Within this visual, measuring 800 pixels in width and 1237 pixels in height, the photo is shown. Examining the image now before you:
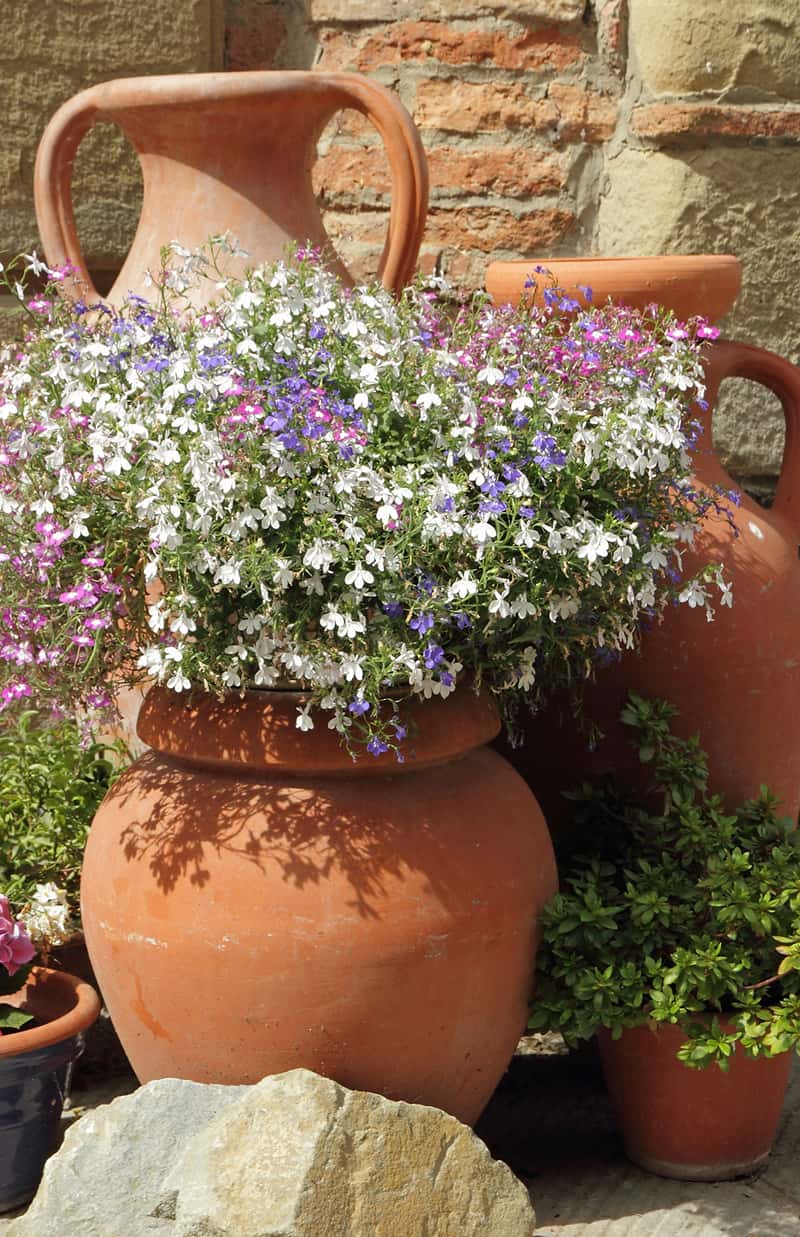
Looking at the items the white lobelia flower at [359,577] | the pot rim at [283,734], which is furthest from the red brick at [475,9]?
the white lobelia flower at [359,577]

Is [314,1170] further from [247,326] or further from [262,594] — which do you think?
[247,326]

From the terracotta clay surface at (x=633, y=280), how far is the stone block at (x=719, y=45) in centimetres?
60

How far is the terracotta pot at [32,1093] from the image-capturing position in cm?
200

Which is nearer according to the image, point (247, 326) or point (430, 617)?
point (430, 617)

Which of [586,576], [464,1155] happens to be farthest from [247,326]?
[464,1155]

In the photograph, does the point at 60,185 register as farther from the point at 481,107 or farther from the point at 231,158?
the point at 481,107

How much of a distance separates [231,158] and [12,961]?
1.24m

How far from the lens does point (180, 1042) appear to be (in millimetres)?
1930

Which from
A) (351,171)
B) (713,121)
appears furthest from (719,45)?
(351,171)

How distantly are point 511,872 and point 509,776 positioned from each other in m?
0.15

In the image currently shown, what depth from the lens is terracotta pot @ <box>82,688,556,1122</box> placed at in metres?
1.85

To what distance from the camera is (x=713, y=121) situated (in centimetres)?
277

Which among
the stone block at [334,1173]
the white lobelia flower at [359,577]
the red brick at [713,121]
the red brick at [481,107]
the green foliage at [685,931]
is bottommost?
the stone block at [334,1173]

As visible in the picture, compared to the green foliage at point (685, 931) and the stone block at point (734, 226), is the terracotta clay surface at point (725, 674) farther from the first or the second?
the stone block at point (734, 226)
